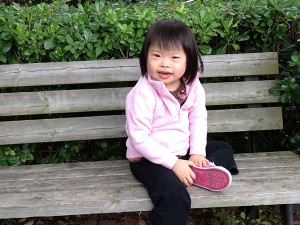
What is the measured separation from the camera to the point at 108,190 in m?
2.46

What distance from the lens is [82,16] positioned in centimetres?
308

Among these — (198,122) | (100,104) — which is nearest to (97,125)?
(100,104)

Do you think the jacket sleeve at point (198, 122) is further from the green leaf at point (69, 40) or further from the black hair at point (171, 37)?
the green leaf at point (69, 40)

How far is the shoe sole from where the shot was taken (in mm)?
2338

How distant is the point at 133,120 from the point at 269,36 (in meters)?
1.19

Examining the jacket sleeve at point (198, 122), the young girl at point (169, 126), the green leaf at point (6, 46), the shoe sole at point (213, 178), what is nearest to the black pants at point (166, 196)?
the young girl at point (169, 126)

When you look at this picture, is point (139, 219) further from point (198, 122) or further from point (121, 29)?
point (121, 29)

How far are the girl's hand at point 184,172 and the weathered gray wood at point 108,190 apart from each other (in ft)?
0.14

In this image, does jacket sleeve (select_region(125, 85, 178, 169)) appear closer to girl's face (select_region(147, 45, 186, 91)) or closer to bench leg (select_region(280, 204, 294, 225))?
girl's face (select_region(147, 45, 186, 91))

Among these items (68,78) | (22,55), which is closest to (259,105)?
(68,78)

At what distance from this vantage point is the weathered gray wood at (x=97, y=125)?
3.09 meters

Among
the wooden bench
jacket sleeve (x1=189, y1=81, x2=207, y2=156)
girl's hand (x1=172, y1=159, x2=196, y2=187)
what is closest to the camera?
girl's hand (x1=172, y1=159, x2=196, y2=187)

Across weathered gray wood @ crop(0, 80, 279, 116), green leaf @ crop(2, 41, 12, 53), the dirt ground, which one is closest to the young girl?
weathered gray wood @ crop(0, 80, 279, 116)

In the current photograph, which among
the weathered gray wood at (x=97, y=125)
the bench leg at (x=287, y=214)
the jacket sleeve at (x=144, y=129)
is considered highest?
the jacket sleeve at (x=144, y=129)
